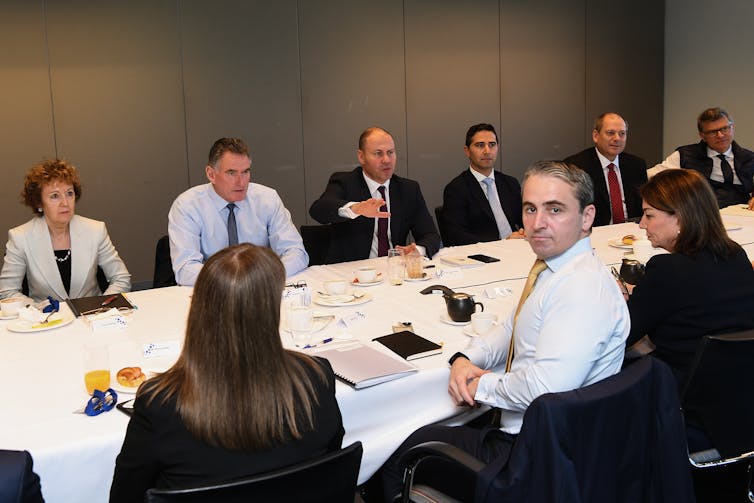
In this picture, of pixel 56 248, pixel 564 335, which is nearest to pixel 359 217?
pixel 56 248

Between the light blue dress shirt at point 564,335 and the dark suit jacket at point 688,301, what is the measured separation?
16.9 inches

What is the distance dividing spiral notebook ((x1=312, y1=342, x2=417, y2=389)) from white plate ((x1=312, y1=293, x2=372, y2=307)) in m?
0.54

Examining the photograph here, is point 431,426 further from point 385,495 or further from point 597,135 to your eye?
point 597,135

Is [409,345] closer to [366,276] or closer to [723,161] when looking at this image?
[366,276]

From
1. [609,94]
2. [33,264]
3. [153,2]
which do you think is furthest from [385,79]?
[33,264]

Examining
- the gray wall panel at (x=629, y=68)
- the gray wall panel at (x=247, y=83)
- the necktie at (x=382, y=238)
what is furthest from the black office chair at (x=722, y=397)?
the gray wall panel at (x=629, y=68)

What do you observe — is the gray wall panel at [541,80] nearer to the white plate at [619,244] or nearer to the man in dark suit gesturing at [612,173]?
the man in dark suit gesturing at [612,173]

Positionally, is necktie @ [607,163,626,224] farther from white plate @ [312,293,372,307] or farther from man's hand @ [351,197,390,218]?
white plate @ [312,293,372,307]

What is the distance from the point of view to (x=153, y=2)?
608cm

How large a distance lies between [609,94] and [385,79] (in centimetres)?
263

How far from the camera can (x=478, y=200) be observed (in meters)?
4.94

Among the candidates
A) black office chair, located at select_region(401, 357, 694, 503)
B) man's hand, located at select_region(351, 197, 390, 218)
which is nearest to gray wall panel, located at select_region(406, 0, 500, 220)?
man's hand, located at select_region(351, 197, 390, 218)

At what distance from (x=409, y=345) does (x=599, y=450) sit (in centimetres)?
87

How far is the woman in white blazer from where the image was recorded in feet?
11.9
